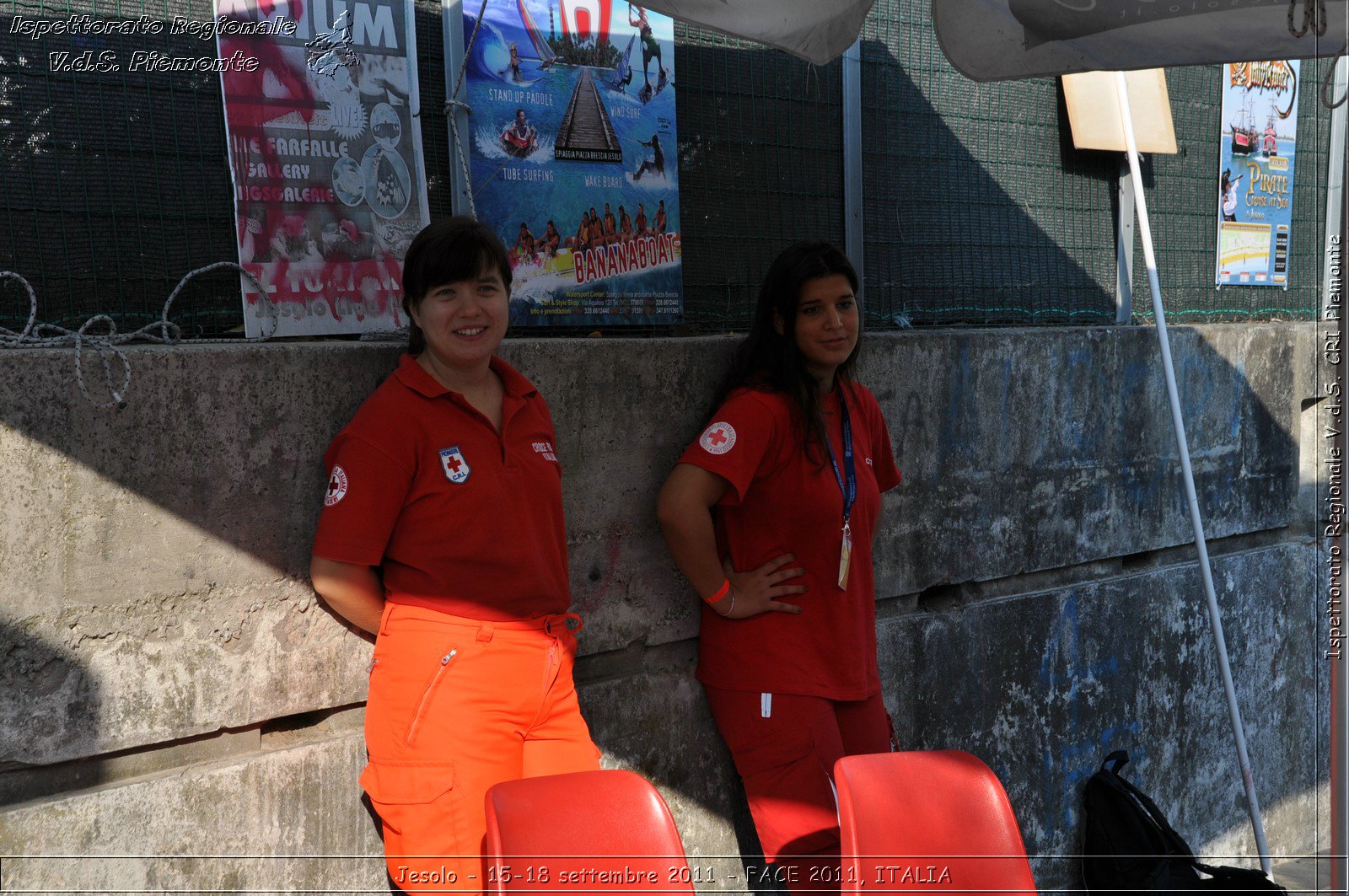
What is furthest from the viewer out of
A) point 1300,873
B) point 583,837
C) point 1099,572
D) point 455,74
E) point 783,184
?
point 1300,873

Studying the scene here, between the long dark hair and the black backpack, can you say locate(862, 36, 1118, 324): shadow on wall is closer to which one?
the long dark hair

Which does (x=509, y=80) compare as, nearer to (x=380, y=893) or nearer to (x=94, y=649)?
(x=94, y=649)

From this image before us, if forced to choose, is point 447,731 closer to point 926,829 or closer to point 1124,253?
point 926,829

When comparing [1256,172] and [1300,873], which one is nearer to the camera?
[1300,873]

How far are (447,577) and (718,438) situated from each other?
3.07 feet

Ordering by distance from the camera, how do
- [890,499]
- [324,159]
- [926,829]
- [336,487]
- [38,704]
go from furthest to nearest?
[890,499]
[324,159]
[336,487]
[38,704]
[926,829]

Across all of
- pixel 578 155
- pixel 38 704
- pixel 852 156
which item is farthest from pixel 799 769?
pixel 852 156

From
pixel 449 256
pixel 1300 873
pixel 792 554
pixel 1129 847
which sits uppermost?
pixel 449 256

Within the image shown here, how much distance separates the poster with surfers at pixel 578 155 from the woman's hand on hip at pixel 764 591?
108 cm

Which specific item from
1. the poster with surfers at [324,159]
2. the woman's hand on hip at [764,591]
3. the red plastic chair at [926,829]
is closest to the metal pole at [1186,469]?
the woman's hand on hip at [764,591]

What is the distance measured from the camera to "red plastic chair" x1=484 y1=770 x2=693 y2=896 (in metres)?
2.09

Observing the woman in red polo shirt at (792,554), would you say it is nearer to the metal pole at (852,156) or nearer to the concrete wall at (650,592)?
the concrete wall at (650,592)

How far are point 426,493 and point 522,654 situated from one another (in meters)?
0.46

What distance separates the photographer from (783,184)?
14.3ft
